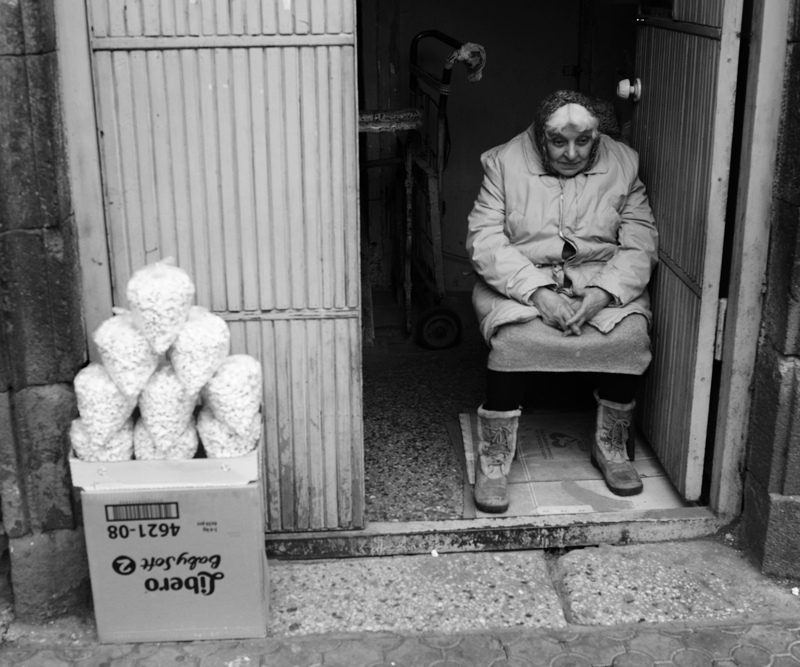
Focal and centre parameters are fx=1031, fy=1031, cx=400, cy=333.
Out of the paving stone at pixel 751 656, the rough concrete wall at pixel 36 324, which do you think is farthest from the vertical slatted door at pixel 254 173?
the paving stone at pixel 751 656

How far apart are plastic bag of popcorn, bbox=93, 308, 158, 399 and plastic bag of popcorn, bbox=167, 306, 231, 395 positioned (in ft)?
0.26

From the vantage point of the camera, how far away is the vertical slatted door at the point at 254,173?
10.1 ft

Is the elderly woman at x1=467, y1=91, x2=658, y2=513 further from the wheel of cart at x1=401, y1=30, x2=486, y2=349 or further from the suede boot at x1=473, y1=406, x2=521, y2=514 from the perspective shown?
the wheel of cart at x1=401, y1=30, x2=486, y2=349

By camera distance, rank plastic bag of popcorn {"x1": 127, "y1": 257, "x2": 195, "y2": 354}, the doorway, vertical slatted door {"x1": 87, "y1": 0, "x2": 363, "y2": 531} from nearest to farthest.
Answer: plastic bag of popcorn {"x1": 127, "y1": 257, "x2": 195, "y2": 354} → vertical slatted door {"x1": 87, "y1": 0, "x2": 363, "y2": 531} → the doorway

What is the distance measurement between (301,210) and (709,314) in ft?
4.74

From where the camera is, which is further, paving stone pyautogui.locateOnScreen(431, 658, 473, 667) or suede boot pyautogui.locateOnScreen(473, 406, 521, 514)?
suede boot pyautogui.locateOnScreen(473, 406, 521, 514)

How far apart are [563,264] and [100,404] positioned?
6.22 feet

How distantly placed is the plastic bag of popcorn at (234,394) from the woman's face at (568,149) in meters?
1.58

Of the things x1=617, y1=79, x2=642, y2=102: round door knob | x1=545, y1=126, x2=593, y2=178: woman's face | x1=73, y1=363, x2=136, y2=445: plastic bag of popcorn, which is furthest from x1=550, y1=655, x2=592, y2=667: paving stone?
x1=617, y1=79, x2=642, y2=102: round door knob

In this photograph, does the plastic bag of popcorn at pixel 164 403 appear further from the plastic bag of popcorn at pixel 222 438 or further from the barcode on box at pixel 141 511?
the barcode on box at pixel 141 511

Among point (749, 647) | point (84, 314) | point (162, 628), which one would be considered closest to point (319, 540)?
point (162, 628)

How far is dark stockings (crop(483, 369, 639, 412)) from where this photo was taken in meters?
3.93

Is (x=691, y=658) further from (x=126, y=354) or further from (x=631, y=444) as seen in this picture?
(x=126, y=354)

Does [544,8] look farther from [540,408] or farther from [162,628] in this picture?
[162,628]
